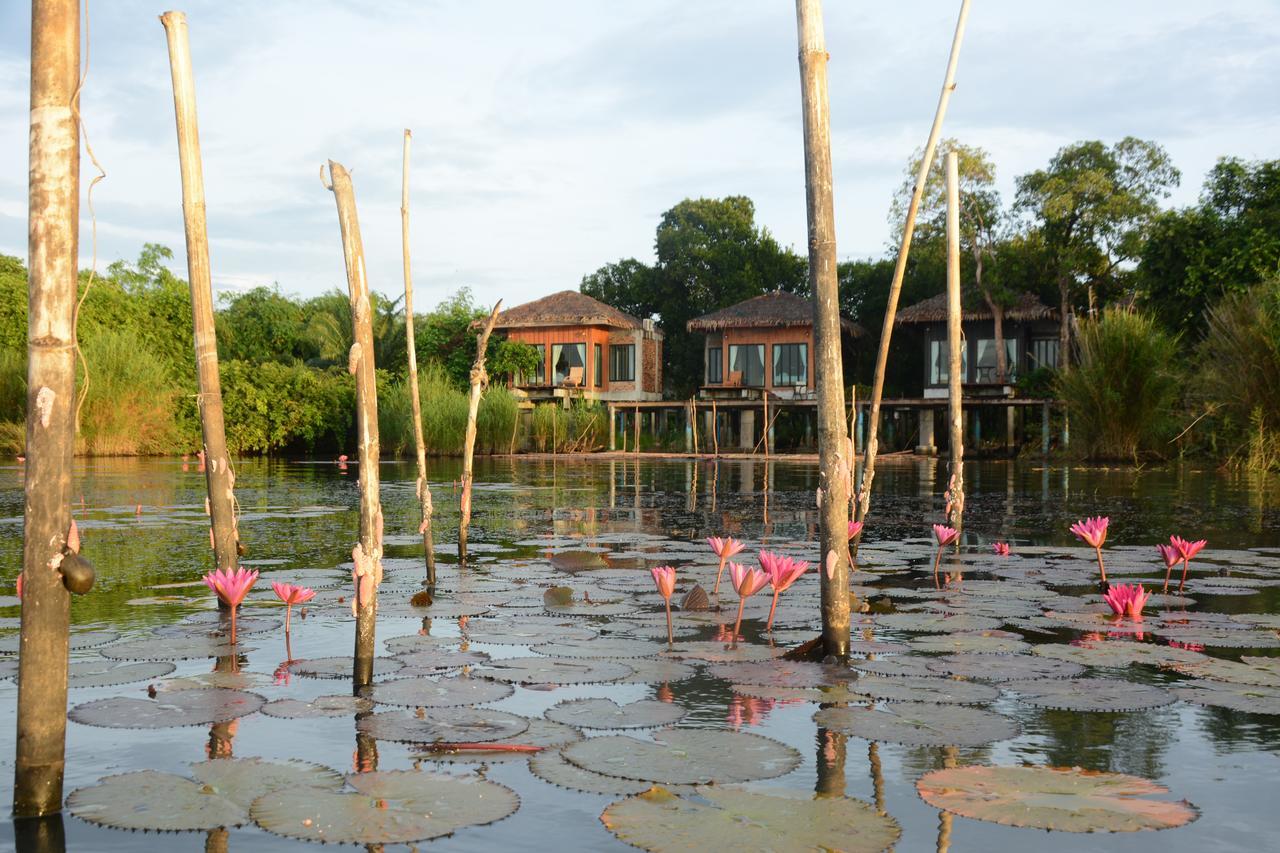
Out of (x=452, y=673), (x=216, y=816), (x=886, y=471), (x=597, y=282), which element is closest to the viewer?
(x=216, y=816)

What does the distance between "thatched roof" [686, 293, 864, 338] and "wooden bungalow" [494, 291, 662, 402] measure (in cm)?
306

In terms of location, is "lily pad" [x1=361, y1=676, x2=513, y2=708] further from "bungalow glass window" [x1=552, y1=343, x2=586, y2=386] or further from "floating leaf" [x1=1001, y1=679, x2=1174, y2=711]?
"bungalow glass window" [x1=552, y1=343, x2=586, y2=386]

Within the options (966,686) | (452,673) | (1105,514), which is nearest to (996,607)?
(966,686)

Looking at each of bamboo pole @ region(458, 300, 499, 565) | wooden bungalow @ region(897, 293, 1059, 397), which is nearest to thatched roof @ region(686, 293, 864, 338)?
wooden bungalow @ region(897, 293, 1059, 397)

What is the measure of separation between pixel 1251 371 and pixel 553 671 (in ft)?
56.5

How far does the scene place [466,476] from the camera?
7383 mm

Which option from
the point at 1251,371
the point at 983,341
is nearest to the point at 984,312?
the point at 983,341

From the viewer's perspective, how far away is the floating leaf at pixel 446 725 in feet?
10.9

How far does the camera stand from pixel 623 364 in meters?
40.2

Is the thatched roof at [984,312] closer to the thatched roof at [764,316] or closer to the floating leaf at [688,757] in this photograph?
the thatched roof at [764,316]

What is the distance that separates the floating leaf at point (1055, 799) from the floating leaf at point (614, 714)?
0.86m

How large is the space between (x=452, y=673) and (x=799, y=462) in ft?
84.7

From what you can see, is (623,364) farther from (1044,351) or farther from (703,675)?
(703,675)

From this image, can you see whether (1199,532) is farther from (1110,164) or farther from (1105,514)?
(1110,164)
